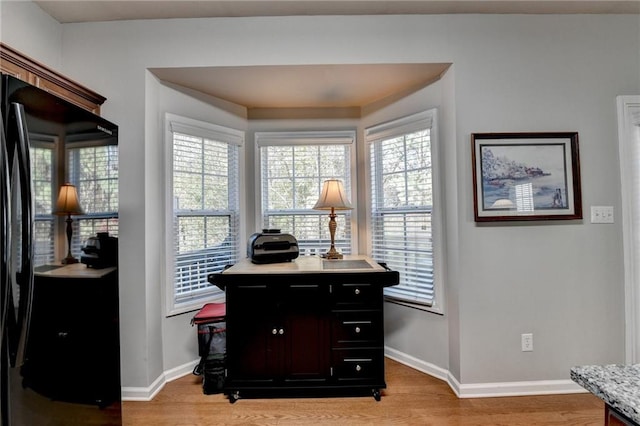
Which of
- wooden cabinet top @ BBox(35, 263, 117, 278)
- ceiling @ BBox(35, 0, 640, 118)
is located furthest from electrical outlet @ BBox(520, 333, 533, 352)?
wooden cabinet top @ BBox(35, 263, 117, 278)

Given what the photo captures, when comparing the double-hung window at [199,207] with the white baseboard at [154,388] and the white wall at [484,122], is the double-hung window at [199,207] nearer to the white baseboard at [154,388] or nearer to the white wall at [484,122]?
the white wall at [484,122]

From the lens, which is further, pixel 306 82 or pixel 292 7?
pixel 306 82

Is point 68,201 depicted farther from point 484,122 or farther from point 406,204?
point 484,122

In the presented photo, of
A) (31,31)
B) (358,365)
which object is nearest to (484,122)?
(358,365)

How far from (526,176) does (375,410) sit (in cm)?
193

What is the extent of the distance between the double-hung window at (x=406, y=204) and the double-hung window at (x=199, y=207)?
1.33 metres

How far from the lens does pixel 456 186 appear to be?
2189 mm

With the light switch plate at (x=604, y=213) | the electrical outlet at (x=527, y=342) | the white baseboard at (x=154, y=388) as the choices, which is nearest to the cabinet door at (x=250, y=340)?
the white baseboard at (x=154, y=388)

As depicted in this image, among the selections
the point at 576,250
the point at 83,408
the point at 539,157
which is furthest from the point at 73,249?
the point at 576,250

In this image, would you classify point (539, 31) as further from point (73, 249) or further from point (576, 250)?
point (73, 249)

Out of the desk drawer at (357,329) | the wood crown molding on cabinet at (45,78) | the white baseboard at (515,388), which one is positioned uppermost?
the wood crown molding on cabinet at (45,78)

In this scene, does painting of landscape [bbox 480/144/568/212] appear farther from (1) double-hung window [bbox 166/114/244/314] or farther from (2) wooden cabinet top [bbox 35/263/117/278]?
(2) wooden cabinet top [bbox 35/263/117/278]

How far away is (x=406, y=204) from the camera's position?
2.62 metres

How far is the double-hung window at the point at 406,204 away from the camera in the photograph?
2.45 metres
